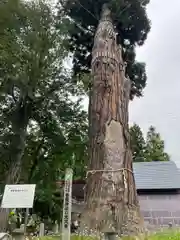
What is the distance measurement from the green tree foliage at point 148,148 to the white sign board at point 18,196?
23.3 meters

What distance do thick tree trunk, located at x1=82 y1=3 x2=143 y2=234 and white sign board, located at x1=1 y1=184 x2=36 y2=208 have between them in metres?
1.47

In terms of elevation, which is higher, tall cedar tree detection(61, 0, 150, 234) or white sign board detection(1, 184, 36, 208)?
tall cedar tree detection(61, 0, 150, 234)

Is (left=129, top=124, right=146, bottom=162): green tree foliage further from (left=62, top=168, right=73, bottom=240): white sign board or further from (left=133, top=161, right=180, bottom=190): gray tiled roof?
(left=62, top=168, right=73, bottom=240): white sign board

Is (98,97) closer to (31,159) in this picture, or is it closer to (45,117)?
(45,117)

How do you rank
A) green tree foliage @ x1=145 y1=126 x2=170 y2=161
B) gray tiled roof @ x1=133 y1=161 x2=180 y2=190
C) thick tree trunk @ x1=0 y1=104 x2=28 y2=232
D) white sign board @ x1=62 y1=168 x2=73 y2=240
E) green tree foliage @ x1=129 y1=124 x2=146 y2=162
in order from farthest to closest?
green tree foliage @ x1=129 y1=124 x2=146 y2=162 < green tree foliage @ x1=145 y1=126 x2=170 y2=161 < gray tiled roof @ x1=133 y1=161 x2=180 y2=190 < thick tree trunk @ x1=0 y1=104 x2=28 y2=232 < white sign board @ x1=62 y1=168 x2=73 y2=240

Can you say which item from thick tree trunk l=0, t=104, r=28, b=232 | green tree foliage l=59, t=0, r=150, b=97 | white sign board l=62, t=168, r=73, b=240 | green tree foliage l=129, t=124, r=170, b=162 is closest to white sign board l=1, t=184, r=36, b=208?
white sign board l=62, t=168, r=73, b=240

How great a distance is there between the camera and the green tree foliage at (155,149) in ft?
96.6

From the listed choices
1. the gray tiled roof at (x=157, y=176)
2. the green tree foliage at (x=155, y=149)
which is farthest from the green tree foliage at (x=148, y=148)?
the gray tiled roof at (x=157, y=176)

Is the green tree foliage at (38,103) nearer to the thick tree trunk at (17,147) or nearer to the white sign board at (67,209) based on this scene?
the thick tree trunk at (17,147)

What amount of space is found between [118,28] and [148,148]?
852 inches

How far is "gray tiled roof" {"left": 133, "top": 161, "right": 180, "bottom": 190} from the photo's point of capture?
16391 millimetres

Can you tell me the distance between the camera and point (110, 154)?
279 inches

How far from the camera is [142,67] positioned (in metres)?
13.2

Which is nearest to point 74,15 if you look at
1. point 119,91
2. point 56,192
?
point 119,91
